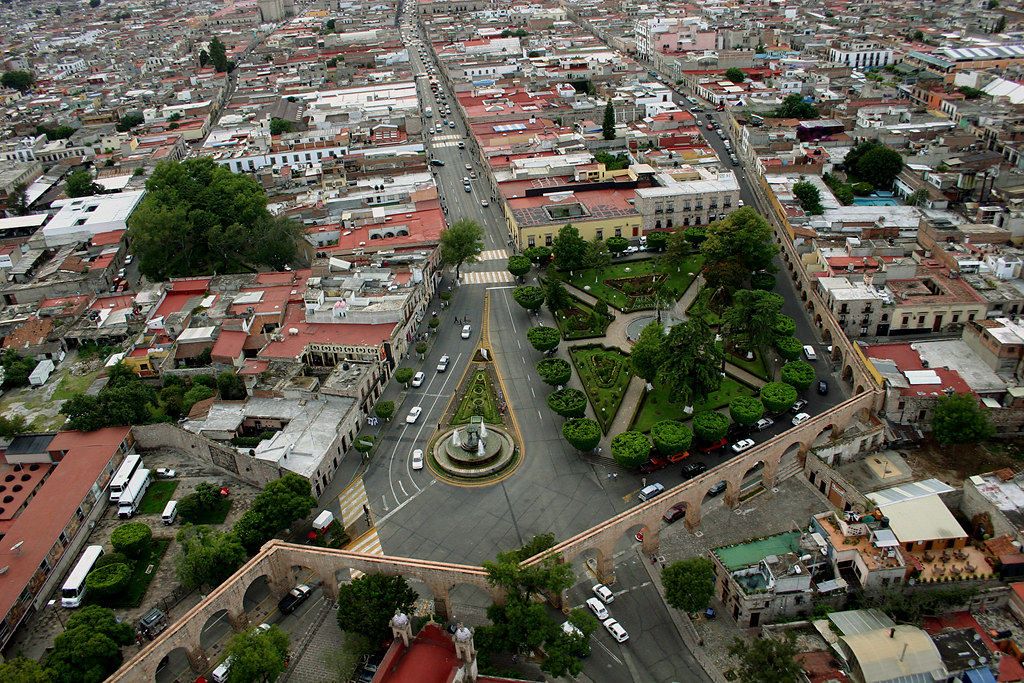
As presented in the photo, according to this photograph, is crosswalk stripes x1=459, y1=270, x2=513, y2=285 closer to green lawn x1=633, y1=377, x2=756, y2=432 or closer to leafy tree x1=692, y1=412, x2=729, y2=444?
green lawn x1=633, y1=377, x2=756, y2=432

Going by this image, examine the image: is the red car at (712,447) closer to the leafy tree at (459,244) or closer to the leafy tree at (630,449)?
the leafy tree at (630,449)

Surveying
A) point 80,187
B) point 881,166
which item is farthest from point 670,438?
point 80,187

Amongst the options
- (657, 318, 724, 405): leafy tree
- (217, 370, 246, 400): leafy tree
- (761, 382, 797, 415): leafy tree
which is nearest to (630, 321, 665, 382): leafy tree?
(657, 318, 724, 405): leafy tree

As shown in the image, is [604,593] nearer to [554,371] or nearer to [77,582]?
[554,371]

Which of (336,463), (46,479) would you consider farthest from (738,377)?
(46,479)

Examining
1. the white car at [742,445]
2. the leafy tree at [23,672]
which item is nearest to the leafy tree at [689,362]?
the white car at [742,445]
